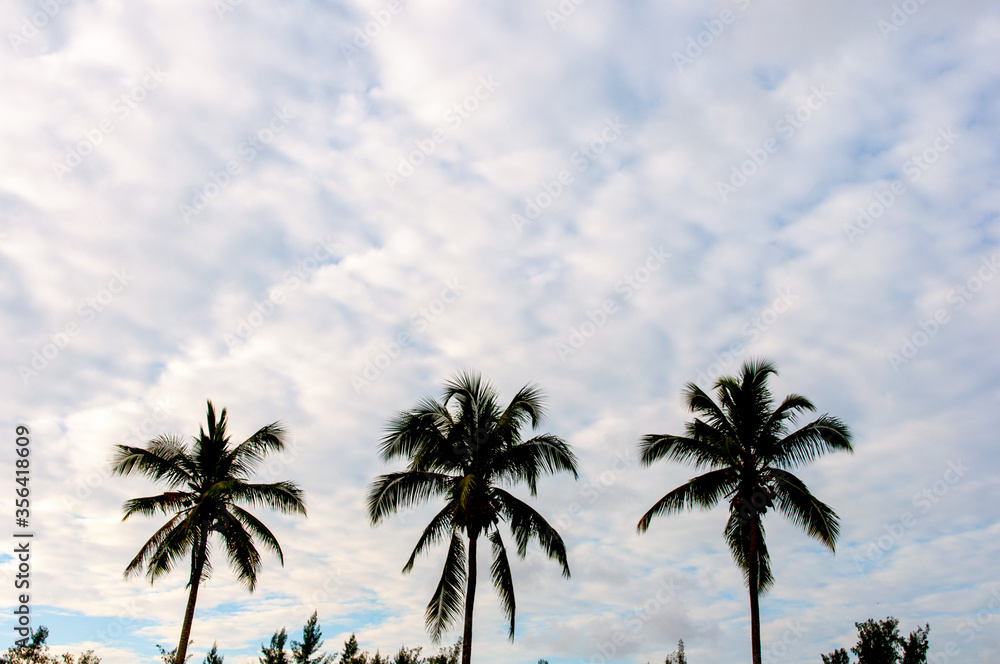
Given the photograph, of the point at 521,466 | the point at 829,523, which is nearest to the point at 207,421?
the point at 521,466

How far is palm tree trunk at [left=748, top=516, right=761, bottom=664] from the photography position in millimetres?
20234

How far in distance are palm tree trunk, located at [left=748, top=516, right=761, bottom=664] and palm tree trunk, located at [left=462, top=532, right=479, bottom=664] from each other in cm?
820

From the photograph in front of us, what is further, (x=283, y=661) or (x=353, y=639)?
(x=353, y=639)

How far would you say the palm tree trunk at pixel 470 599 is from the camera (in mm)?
20500

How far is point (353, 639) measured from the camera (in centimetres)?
4941

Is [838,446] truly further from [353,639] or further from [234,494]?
Answer: [353,639]

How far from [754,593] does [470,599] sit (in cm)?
856

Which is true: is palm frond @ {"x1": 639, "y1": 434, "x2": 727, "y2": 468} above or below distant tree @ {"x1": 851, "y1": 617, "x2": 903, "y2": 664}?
above

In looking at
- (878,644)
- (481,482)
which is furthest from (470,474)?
(878,644)

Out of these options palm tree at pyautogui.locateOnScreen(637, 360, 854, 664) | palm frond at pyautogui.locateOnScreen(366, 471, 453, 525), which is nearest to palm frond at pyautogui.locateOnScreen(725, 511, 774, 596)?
palm tree at pyautogui.locateOnScreen(637, 360, 854, 664)

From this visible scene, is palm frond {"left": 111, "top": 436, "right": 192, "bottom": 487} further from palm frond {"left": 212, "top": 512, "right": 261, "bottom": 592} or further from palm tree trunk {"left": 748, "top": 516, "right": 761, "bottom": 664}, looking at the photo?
palm tree trunk {"left": 748, "top": 516, "right": 761, "bottom": 664}

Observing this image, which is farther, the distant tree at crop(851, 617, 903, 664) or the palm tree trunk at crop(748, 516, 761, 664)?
the distant tree at crop(851, 617, 903, 664)

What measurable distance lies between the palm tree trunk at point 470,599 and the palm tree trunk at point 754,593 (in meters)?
8.20

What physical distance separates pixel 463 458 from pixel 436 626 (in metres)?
5.10
